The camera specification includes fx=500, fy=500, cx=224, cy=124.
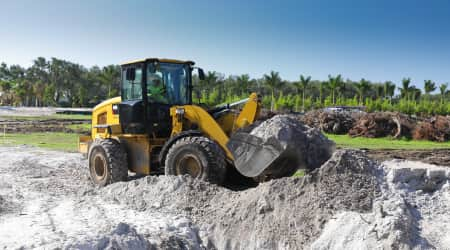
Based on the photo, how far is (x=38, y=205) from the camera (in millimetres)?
8578

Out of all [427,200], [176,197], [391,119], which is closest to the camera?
[427,200]

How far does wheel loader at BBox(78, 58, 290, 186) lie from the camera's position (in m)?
8.86

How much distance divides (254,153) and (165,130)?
8.62 feet

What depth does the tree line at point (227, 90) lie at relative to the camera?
63031 mm

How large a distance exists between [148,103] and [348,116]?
2069 cm

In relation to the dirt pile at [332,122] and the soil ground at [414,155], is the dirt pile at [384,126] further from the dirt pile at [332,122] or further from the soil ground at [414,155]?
the soil ground at [414,155]

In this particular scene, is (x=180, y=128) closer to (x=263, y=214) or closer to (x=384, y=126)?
(x=263, y=214)

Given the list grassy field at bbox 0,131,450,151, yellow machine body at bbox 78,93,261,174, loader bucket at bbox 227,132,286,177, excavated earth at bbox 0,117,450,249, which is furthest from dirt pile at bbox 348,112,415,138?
loader bucket at bbox 227,132,286,177

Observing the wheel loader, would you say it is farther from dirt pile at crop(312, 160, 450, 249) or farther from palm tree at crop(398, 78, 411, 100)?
palm tree at crop(398, 78, 411, 100)

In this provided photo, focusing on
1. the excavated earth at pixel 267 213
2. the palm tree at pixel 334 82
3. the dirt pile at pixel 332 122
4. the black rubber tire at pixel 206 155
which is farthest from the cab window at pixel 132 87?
the palm tree at pixel 334 82

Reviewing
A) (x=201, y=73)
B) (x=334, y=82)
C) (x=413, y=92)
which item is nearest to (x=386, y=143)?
(x=201, y=73)

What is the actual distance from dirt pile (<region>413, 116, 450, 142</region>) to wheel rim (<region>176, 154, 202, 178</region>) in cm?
1828

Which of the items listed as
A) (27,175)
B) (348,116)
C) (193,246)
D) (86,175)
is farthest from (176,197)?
(348,116)

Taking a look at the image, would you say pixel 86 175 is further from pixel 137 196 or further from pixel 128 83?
pixel 137 196
